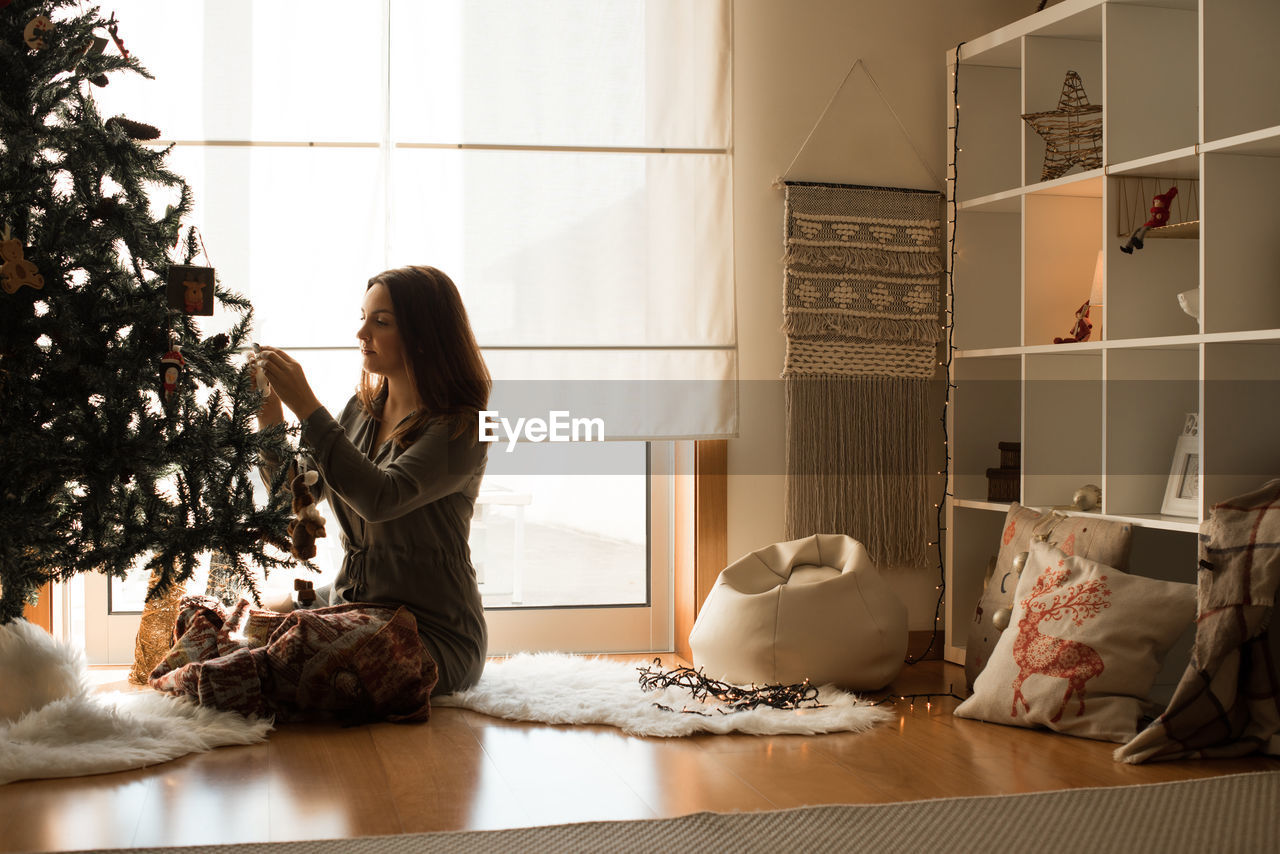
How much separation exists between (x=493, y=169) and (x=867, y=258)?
109 cm

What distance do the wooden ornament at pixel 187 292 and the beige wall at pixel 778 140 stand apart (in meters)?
1.62

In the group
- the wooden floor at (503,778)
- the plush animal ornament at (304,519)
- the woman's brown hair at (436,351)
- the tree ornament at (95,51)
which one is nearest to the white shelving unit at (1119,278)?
the wooden floor at (503,778)

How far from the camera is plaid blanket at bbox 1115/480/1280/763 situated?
2.31 m

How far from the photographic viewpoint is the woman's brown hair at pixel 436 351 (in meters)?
2.73

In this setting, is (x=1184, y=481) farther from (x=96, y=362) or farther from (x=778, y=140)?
(x=96, y=362)

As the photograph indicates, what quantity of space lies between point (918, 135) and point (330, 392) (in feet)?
6.05

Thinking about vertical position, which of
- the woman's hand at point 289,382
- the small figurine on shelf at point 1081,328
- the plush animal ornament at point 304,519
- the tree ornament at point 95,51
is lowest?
the plush animal ornament at point 304,519

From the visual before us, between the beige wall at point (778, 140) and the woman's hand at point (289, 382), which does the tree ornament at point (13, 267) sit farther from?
the beige wall at point (778, 140)

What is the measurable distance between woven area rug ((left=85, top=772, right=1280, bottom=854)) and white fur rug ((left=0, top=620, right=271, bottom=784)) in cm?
54

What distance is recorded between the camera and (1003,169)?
3473mm

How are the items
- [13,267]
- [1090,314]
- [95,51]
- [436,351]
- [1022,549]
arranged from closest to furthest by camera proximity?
[13,267] → [95,51] → [436,351] → [1022,549] → [1090,314]

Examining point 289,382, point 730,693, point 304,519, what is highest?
point 289,382

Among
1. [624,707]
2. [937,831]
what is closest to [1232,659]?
[937,831]

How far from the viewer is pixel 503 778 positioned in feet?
7.03
